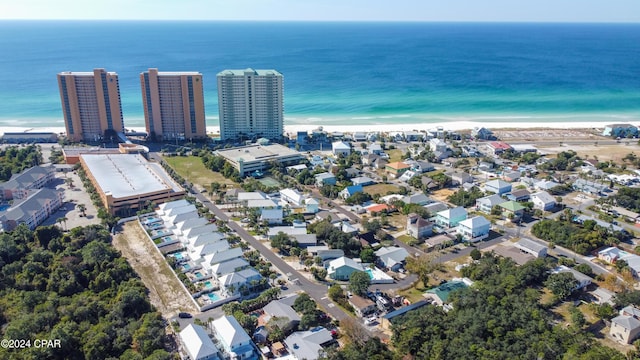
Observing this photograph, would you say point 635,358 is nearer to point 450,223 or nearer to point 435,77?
point 450,223

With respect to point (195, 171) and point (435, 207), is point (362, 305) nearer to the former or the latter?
point (435, 207)

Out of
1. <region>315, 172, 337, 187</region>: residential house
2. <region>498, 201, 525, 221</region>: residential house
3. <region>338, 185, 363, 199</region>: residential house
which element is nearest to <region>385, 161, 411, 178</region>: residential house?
<region>315, 172, 337, 187</region>: residential house

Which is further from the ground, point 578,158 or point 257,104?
point 257,104

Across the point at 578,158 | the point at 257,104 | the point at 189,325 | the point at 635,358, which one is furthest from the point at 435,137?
the point at 189,325

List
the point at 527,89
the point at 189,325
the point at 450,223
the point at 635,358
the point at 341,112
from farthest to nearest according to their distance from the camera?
the point at 527,89 → the point at 341,112 → the point at 450,223 → the point at 189,325 → the point at 635,358

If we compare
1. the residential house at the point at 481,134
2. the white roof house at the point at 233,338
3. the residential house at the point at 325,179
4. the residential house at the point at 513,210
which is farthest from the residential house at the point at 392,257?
the residential house at the point at 481,134

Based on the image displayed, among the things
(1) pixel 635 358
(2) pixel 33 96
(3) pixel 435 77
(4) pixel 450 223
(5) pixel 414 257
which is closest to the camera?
(1) pixel 635 358
